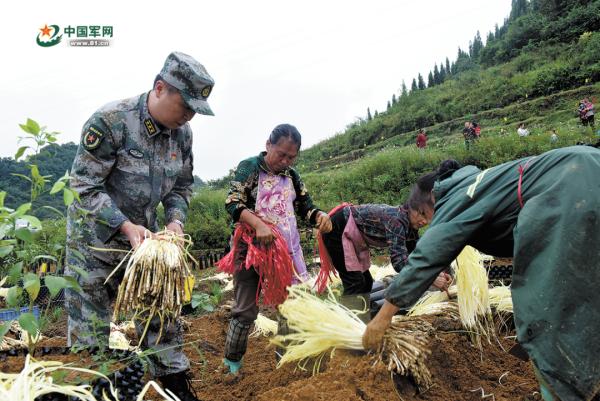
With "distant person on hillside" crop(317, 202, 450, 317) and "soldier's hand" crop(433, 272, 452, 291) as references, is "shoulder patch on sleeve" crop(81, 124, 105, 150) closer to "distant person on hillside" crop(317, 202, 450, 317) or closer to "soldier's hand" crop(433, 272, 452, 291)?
"distant person on hillside" crop(317, 202, 450, 317)

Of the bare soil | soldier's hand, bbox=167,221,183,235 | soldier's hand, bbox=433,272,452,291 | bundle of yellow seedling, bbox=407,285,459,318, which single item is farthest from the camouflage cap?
bundle of yellow seedling, bbox=407,285,459,318

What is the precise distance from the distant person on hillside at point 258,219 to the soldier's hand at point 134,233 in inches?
42.1

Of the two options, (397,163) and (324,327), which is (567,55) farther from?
(324,327)

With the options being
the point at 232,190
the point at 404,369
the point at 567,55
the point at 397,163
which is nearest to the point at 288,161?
the point at 232,190

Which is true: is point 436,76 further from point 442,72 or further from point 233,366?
point 233,366

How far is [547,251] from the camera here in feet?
5.95

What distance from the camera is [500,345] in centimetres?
330

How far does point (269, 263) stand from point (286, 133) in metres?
0.93

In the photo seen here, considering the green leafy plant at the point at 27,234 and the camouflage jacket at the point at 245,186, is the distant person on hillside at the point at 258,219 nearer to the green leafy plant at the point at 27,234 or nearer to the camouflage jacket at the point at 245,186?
the camouflage jacket at the point at 245,186

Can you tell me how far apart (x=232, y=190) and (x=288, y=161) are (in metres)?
0.46

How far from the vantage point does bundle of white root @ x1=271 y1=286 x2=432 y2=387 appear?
8.27ft

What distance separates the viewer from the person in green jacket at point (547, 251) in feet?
5.80

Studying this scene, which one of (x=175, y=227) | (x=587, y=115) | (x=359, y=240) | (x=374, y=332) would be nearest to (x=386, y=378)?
(x=374, y=332)

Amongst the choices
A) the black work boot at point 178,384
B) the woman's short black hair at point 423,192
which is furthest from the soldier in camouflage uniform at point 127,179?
the woman's short black hair at point 423,192
